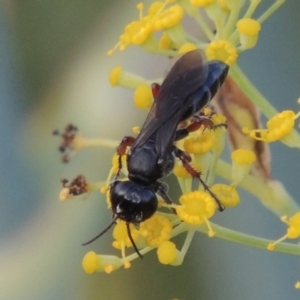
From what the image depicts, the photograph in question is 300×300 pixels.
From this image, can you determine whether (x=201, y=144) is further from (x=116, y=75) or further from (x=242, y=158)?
(x=116, y=75)

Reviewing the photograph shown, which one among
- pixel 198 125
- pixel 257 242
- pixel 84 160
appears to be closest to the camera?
pixel 257 242

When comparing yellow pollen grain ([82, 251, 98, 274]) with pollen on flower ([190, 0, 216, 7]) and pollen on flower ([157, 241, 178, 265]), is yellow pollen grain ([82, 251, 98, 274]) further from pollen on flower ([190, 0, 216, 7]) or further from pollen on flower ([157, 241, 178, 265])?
pollen on flower ([190, 0, 216, 7])

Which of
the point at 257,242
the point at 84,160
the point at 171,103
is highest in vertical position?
the point at 171,103

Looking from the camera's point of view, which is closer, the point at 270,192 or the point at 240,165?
the point at 240,165

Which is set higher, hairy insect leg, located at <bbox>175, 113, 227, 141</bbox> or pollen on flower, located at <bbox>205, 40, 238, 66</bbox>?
pollen on flower, located at <bbox>205, 40, 238, 66</bbox>

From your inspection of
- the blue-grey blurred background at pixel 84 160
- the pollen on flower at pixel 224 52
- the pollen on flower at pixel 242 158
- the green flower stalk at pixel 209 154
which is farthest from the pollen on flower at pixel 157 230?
the blue-grey blurred background at pixel 84 160

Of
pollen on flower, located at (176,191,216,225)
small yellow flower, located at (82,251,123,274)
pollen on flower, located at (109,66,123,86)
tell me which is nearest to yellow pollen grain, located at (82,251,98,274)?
small yellow flower, located at (82,251,123,274)

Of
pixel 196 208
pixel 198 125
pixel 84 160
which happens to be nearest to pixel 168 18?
pixel 198 125

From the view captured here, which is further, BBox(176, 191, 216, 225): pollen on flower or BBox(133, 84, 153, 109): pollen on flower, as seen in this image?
BBox(133, 84, 153, 109): pollen on flower
